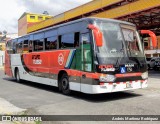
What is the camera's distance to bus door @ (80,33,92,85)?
10.4 m

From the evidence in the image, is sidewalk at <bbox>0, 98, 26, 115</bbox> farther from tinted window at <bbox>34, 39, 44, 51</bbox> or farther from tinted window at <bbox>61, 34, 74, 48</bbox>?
tinted window at <bbox>34, 39, 44, 51</bbox>

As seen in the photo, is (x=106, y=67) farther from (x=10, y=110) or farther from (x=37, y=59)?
(x=37, y=59)

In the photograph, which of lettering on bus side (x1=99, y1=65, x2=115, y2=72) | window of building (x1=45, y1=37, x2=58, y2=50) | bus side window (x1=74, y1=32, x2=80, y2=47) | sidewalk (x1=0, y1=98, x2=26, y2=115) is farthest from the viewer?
window of building (x1=45, y1=37, x2=58, y2=50)

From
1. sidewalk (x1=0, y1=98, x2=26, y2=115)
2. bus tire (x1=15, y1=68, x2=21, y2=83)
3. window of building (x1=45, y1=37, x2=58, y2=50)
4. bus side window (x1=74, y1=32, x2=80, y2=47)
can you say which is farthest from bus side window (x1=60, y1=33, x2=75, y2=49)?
bus tire (x1=15, y1=68, x2=21, y2=83)

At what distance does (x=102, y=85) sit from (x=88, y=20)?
246cm

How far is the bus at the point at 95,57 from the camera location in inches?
400

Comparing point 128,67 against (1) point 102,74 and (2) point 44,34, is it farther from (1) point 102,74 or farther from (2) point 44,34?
(2) point 44,34

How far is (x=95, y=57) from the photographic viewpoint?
10.1 meters

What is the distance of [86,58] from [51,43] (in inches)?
144

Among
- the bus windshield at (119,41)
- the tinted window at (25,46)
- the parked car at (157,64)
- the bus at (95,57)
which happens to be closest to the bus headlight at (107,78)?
the bus at (95,57)

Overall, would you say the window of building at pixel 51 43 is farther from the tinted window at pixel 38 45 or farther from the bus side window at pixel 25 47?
the bus side window at pixel 25 47

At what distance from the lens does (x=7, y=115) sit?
8.16 m

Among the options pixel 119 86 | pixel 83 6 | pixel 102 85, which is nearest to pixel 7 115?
pixel 102 85

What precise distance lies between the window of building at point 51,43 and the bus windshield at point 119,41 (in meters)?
3.29
